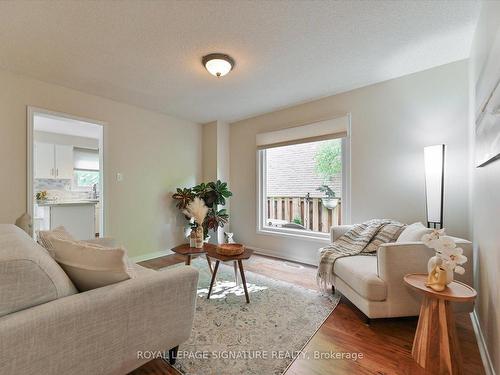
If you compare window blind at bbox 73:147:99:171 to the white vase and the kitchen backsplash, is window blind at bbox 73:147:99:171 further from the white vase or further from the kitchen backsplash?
the white vase

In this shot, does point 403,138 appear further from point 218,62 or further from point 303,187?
point 218,62

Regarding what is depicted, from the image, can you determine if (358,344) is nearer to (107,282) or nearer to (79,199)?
(107,282)

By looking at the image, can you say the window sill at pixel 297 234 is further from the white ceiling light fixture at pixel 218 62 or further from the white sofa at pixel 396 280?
the white ceiling light fixture at pixel 218 62

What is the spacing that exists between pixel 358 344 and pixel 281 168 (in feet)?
8.94

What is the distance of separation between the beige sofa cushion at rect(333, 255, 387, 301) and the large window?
116 centimetres

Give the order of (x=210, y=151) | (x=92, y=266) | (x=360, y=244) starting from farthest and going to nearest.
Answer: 1. (x=210, y=151)
2. (x=360, y=244)
3. (x=92, y=266)

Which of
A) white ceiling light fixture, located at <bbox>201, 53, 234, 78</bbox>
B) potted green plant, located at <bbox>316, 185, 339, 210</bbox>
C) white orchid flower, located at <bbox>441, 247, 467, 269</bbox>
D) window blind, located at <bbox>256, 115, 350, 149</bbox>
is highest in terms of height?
white ceiling light fixture, located at <bbox>201, 53, 234, 78</bbox>

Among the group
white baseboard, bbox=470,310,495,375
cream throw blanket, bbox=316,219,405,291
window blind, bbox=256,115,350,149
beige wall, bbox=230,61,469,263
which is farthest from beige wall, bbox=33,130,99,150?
white baseboard, bbox=470,310,495,375

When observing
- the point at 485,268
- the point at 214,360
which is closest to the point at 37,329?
the point at 214,360

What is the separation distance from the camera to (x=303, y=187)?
12.2ft

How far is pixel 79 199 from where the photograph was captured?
553 cm

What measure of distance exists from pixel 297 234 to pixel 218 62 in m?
2.61

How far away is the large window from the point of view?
11.0 feet

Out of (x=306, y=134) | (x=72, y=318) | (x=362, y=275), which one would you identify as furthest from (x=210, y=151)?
(x=72, y=318)
